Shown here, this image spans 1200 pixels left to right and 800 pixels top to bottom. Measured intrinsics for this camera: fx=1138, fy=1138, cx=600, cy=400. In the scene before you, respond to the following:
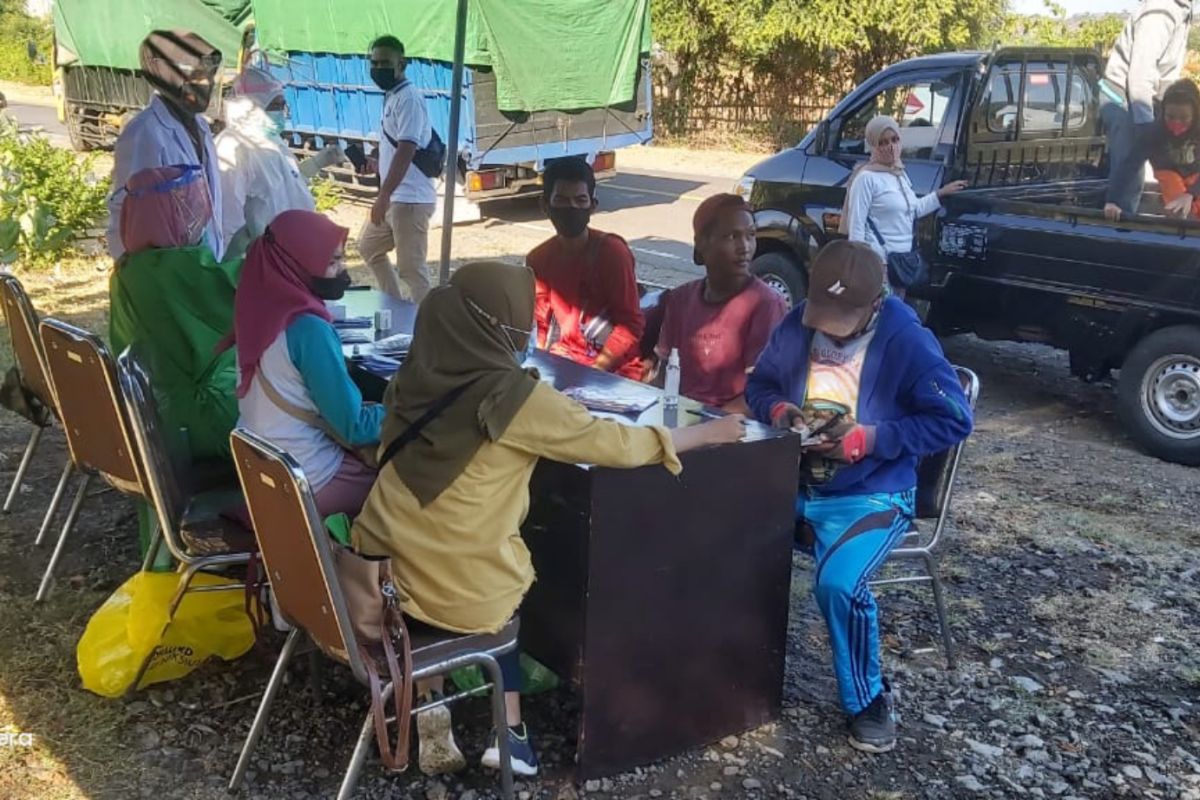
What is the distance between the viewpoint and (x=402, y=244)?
24.3 ft

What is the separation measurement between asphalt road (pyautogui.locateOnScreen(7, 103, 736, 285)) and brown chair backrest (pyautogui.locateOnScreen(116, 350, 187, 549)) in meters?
6.98

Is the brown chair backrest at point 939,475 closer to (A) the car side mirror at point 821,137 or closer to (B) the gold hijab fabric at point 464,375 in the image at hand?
(B) the gold hijab fabric at point 464,375

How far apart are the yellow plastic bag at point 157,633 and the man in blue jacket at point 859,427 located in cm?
178

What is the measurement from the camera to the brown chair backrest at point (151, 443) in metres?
3.20

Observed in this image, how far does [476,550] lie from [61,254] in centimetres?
827

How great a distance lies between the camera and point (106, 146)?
19.5 metres

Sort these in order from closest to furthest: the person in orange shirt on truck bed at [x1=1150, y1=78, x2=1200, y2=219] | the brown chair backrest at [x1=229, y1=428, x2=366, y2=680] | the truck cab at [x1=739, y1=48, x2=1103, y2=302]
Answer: the brown chair backrest at [x1=229, y1=428, x2=366, y2=680]
the person in orange shirt on truck bed at [x1=1150, y1=78, x2=1200, y2=219]
the truck cab at [x1=739, y1=48, x2=1103, y2=302]

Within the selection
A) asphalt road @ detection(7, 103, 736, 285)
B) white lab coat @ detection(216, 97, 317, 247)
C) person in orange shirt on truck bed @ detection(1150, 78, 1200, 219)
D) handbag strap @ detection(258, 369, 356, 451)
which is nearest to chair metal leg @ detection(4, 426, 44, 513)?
white lab coat @ detection(216, 97, 317, 247)

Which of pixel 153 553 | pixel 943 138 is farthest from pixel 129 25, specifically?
pixel 153 553

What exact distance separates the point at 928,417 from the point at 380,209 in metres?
4.73

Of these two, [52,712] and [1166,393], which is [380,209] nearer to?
[52,712]

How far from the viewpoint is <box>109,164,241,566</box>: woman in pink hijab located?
3834 mm

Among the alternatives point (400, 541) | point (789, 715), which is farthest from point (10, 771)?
point (789, 715)

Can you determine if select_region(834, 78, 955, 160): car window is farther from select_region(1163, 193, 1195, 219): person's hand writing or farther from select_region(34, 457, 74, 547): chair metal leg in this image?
select_region(34, 457, 74, 547): chair metal leg
